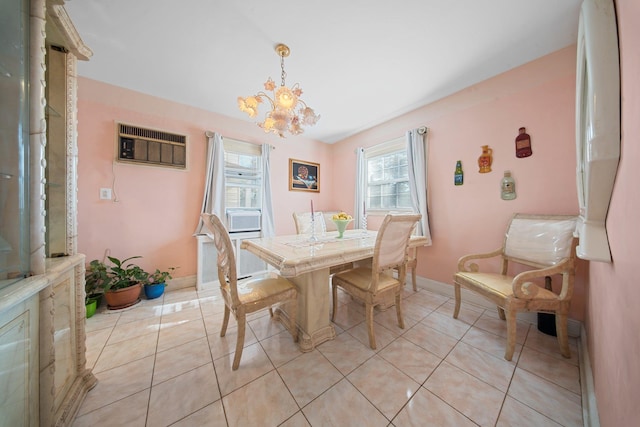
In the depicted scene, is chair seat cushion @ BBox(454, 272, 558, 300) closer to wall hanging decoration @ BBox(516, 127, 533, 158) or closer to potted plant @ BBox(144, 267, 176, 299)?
wall hanging decoration @ BBox(516, 127, 533, 158)

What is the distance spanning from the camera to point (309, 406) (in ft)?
3.51

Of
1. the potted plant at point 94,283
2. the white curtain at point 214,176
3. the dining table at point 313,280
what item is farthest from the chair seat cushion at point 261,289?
the potted plant at point 94,283

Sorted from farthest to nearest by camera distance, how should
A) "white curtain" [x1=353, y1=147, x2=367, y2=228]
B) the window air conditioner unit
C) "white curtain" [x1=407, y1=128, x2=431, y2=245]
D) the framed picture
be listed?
the framed picture → "white curtain" [x1=353, y1=147, x2=367, y2=228] → the window air conditioner unit → "white curtain" [x1=407, y1=128, x2=431, y2=245]

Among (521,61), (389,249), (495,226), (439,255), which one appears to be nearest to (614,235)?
(389,249)

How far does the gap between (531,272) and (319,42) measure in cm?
241

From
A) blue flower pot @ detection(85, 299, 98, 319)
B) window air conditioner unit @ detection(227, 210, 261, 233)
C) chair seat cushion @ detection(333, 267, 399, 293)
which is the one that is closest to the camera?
chair seat cushion @ detection(333, 267, 399, 293)

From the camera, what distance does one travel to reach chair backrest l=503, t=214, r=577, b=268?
153 cm

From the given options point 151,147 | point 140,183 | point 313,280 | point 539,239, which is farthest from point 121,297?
point 539,239

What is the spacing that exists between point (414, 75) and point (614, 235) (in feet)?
6.62

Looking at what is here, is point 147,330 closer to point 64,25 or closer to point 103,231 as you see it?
point 103,231

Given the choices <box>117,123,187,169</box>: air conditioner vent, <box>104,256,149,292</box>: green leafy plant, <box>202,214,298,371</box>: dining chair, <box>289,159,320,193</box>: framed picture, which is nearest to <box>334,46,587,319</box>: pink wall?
<box>289,159,320,193</box>: framed picture

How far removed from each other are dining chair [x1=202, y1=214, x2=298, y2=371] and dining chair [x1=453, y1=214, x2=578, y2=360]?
1.57 metres

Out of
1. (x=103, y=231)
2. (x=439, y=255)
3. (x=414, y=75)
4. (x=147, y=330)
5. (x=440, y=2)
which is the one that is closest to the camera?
(x=440, y=2)

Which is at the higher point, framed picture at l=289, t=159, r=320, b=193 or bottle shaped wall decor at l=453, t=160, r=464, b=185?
framed picture at l=289, t=159, r=320, b=193
